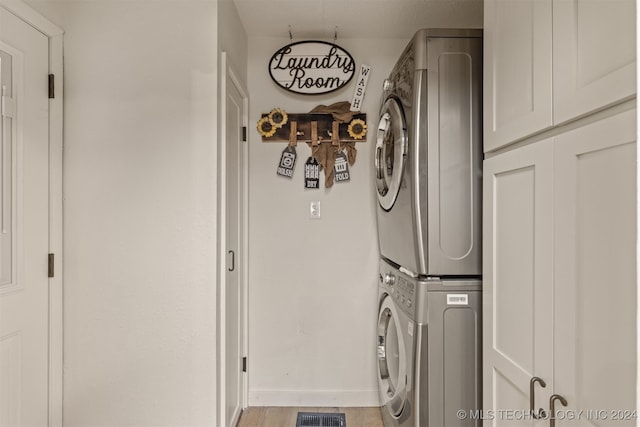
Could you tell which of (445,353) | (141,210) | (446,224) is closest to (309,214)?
(141,210)

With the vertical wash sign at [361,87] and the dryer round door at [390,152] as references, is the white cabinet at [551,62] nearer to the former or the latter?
the dryer round door at [390,152]

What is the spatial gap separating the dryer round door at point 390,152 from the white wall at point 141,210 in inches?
33.1

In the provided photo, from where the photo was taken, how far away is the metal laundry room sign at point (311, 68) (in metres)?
2.84

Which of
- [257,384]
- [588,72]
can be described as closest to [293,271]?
[257,384]

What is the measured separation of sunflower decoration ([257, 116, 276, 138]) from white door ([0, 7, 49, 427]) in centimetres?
122

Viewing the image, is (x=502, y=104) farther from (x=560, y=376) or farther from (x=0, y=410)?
(x=0, y=410)

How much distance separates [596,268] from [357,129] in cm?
206

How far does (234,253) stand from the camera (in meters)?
2.61

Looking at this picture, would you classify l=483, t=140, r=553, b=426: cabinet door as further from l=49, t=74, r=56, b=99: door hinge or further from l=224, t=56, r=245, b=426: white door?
l=49, t=74, r=56, b=99: door hinge

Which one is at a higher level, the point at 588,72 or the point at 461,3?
the point at 461,3

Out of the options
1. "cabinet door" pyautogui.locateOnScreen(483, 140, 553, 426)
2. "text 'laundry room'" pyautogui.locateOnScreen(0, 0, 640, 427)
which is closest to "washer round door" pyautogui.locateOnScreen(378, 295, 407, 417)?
"text 'laundry room'" pyautogui.locateOnScreen(0, 0, 640, 427)

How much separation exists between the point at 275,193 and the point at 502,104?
5.74 feet

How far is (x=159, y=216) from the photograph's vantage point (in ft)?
6.87

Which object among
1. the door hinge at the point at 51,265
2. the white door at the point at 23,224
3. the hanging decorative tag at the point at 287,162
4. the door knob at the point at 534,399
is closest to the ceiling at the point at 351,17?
the hanging decorative tag at the point at 287,162
